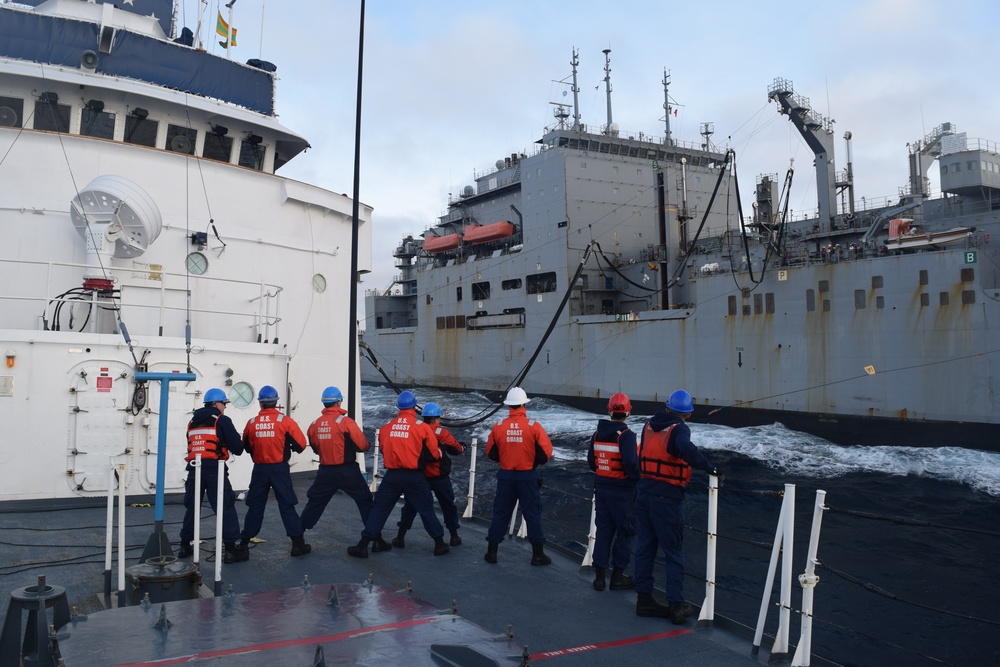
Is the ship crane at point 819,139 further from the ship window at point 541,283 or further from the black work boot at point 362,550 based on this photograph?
the black work boot at point 362,550

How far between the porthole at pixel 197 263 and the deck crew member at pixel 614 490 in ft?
19.3

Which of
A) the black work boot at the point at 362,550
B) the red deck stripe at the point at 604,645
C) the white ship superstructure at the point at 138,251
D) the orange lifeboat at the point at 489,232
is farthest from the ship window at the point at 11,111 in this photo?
the orange lifeboat at the point at 489,232

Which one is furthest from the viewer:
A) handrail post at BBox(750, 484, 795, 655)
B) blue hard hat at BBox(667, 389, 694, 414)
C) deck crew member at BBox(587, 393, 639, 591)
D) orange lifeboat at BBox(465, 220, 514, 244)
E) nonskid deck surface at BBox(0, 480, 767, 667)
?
orange lifeboat at BBox(465, 220, 514, 244)

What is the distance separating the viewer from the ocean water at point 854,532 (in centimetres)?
631

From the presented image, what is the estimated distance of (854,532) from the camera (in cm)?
1028

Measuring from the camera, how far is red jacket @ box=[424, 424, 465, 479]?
5828 millimetres

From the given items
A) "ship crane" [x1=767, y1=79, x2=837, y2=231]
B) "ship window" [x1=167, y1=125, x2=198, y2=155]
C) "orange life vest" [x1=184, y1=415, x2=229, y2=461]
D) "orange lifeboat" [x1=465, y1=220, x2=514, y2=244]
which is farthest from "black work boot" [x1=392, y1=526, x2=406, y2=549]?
"orange lifeboat" [x1=465, y1=220, x2=514, y2=244]

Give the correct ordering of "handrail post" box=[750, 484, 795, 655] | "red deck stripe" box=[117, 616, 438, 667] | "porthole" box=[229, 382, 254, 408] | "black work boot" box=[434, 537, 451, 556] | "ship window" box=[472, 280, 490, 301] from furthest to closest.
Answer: "ship window" box=[472, 280, 490, 301]
"porthole" box=[229, 382, 254, 408]
"black work boot" box=[434, 537, 451, 556]
"handrail post" box=[750, 484, 795, 655]
"red deck stripe" box=[117, 616, 438, 667]

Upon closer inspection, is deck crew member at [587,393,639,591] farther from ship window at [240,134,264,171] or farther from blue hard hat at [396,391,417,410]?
ship window at [240,134,264,171]

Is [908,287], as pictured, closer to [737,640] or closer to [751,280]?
[751,280]

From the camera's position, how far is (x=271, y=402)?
5.59 meters

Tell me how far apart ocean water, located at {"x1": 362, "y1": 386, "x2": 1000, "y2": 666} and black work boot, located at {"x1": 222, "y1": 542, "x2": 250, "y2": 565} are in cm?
312

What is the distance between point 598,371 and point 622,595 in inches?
790

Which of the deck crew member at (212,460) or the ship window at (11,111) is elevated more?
the ship window at (11,111)
